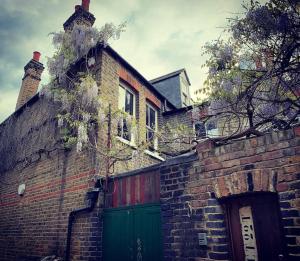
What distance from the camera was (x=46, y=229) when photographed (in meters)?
6.91

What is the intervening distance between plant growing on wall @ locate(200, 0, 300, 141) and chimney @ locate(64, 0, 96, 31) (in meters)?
4.82

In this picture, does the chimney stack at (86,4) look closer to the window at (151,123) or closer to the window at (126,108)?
the window at (126,108)

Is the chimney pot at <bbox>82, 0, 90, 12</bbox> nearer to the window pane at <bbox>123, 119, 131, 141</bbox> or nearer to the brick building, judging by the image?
the brick building

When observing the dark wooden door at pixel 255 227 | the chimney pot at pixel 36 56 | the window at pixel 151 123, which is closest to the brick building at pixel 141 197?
the dark wooden door at pixel 255 227

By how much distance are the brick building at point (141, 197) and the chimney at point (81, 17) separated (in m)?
0.04

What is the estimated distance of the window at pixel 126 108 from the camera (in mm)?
7671

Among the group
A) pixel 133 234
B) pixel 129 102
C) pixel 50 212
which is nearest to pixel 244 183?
pixel 133 234

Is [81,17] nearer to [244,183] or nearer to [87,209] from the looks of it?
[87,209]

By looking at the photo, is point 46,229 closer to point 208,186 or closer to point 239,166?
point 208,186

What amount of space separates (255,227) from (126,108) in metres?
5.99

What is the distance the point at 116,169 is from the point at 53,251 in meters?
2.60

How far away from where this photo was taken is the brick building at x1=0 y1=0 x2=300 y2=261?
3543 millimetres

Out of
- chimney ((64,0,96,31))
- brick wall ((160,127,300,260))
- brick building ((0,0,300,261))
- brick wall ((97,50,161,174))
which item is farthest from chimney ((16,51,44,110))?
brick wall ((160,127,300,260))

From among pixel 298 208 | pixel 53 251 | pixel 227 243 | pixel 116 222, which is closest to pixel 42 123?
pixel 53 251
